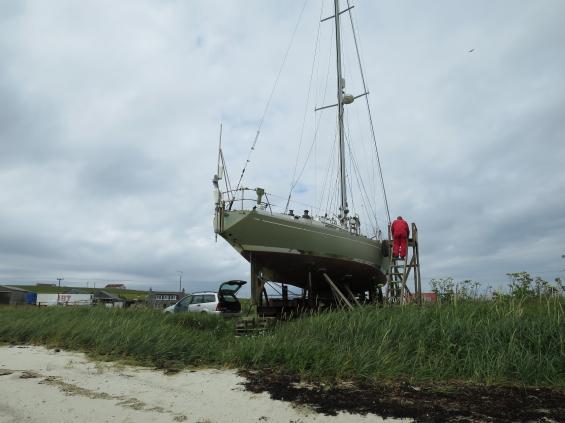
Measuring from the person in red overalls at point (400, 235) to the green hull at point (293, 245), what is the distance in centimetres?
137

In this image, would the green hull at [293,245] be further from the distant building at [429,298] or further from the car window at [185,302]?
the car window at [185,302]

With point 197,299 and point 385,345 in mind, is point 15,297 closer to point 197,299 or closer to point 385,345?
point 197,299

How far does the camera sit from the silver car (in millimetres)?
14484

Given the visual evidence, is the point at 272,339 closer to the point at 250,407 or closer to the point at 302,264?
the point at 250,407

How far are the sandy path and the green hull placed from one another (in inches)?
224

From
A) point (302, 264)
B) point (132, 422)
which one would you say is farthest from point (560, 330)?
point (302, 264)

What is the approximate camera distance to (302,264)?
12.7 metres

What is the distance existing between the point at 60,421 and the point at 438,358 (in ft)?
15.1

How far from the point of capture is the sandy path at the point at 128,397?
4.14 meters

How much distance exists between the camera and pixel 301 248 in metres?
12.1

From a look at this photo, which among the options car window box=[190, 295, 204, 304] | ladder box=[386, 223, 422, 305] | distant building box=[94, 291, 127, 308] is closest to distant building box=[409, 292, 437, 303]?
ladder box=[386, 223, 422, 305]

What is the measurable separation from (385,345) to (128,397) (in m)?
3.55

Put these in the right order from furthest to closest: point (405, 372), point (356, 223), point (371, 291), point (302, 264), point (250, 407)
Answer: point (371, 291) < point (356, 223) < point (302, 264) < point (405, 372) < point (250, 407)

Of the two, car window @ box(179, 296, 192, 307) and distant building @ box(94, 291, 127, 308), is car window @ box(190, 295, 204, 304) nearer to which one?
car window @ box(179, 296, 192, 307)
